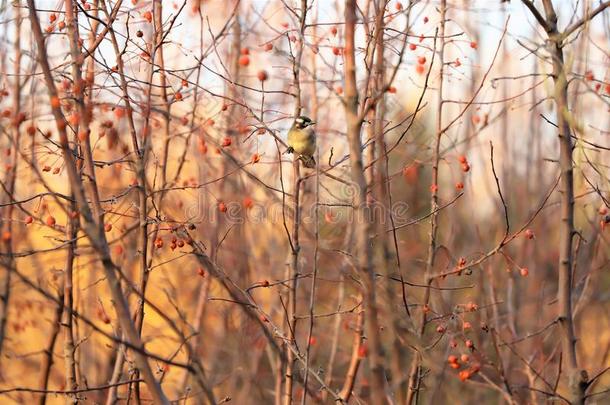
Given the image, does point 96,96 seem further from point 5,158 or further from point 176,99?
point 5,158

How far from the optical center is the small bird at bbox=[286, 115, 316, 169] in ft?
14.9

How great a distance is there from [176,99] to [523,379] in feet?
24.2

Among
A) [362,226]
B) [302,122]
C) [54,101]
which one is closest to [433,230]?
[302,122]

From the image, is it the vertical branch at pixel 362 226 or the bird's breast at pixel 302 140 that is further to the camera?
the bird's breast at pixel 302 140

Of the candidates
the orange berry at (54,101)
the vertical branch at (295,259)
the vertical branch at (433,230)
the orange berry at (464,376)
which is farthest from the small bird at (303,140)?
the orange berry at (54,101)

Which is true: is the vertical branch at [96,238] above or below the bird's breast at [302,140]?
below

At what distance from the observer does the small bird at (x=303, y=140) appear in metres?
4.55

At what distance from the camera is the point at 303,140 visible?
15.6ft

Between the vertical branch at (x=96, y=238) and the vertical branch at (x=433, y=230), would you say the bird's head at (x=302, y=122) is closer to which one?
the vertical branch at (x=433, y=230)

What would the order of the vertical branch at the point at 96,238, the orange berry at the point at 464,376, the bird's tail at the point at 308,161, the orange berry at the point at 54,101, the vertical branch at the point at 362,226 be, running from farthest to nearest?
the bird's tail at the point at 308,161 < the orange berry at the point at 464,376 < the orange berry at the point at 54,101 < the vertical branch at the point at 96,238 < the vertical branch at the point at 362,226

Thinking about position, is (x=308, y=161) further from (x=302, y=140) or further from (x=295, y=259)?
(x=295, y=259)

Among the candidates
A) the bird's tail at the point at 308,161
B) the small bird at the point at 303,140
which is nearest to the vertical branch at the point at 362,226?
the small bird at the point at 303,140

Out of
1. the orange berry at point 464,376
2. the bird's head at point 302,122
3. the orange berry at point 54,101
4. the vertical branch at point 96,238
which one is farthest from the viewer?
the bird's head at point 302,122

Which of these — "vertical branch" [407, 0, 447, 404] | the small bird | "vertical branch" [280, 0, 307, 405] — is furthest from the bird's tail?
"vertical branch" [407, 0, 447, 404]
